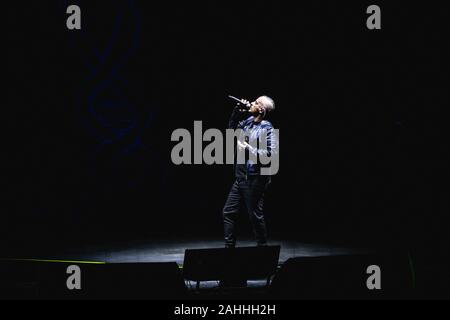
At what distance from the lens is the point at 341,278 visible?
4496 millimetres

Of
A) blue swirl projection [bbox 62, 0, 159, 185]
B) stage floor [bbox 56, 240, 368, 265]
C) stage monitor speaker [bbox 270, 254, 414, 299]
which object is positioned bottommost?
stage floor [bbox 56, 240, 368, 265]

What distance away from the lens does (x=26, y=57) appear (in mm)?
7918

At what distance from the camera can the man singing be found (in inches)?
237

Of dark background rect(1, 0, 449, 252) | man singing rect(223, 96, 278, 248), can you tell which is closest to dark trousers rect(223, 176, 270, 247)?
man singing rect(223, 96, 278, 248)

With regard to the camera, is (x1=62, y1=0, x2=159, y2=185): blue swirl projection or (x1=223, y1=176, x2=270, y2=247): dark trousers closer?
(x1=223, y1=176, x2=270, y2=247): dark trousers

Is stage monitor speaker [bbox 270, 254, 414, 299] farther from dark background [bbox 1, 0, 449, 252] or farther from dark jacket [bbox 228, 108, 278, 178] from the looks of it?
dark background [bbox 1, 0, 449, 252]

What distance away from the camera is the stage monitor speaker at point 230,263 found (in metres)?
4.66

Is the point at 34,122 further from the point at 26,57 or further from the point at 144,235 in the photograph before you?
the point at 144,235

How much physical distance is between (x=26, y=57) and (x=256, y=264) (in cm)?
452

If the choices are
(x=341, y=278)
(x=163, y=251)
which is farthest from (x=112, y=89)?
(x=341, y=278)

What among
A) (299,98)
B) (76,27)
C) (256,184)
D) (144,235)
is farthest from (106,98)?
(256,184)

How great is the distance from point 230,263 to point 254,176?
142cm

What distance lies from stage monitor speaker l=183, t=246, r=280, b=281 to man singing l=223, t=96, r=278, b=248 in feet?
3.74

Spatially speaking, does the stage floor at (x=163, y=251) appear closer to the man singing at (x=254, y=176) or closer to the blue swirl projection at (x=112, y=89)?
the man singing at (x=254, y=176)
